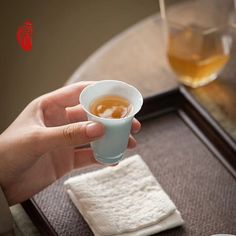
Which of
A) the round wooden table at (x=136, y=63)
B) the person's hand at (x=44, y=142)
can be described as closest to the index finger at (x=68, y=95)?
the person's hand at (x=44, y=142)

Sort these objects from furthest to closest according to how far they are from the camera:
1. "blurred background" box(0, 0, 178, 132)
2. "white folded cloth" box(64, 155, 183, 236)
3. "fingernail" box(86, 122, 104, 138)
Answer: "blurred background" box(0, 0, 178, 132)
"white folded cloth" box(64, 155, 183, 236)
"fingernail" box(86, 122, 104, 138)

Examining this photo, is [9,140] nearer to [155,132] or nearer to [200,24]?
[155,132]

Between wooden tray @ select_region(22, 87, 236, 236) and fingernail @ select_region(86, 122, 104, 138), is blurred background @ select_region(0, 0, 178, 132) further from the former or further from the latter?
fingernail @ select_region(86, 122, 104, 138)

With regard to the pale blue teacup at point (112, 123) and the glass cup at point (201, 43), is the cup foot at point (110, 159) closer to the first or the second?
the pale blue teacup at point (112, 123)

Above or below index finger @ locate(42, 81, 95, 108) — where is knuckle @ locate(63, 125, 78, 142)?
above

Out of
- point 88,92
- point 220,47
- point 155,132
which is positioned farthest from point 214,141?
point 88,92

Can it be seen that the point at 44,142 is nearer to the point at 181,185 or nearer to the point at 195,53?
the point at 181,185

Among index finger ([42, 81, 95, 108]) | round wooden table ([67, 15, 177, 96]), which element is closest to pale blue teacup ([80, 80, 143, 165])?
index finger ([42, 81, 95, 108])
